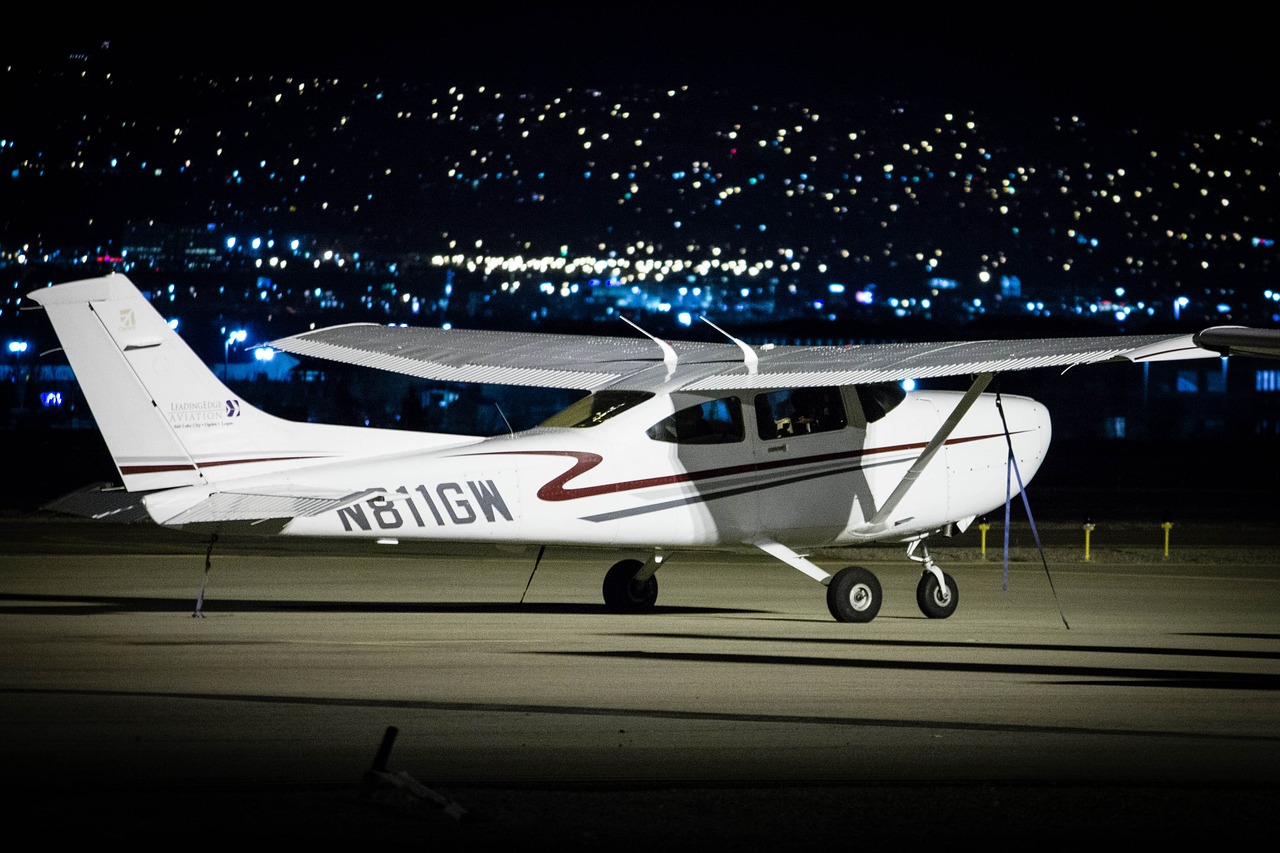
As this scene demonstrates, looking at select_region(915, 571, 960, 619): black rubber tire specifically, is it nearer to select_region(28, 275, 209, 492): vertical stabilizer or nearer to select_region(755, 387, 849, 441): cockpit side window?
select_region(755, 387, 849, 441): cockpit side window

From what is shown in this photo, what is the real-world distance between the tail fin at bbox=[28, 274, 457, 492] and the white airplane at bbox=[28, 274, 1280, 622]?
0.02m

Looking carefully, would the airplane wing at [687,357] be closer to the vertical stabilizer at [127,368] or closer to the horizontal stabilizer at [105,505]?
the vertical stabilizer at [127,368]

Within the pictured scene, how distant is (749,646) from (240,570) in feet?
28.1

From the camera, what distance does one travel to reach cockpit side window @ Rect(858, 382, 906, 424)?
15.8m

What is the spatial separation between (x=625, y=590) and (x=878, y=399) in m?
→ 2.94

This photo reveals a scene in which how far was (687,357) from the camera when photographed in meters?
16.3

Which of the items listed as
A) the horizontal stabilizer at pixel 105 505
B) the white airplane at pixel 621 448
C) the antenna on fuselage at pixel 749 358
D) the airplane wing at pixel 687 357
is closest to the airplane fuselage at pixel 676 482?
the white airplane at pixel 621 448

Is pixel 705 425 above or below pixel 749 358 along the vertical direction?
below

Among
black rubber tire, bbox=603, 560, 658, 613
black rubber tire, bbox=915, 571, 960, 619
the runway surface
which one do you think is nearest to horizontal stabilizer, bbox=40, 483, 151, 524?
the runway surface

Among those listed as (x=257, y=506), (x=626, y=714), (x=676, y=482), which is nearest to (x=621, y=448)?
(x=676, y=482)

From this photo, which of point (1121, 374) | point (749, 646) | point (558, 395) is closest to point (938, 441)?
point (749, 646)

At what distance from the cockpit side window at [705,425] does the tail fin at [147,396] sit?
11.0ft

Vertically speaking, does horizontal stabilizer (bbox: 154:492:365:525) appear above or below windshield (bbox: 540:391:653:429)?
below

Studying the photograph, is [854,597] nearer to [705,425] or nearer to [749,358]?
[705,425]
